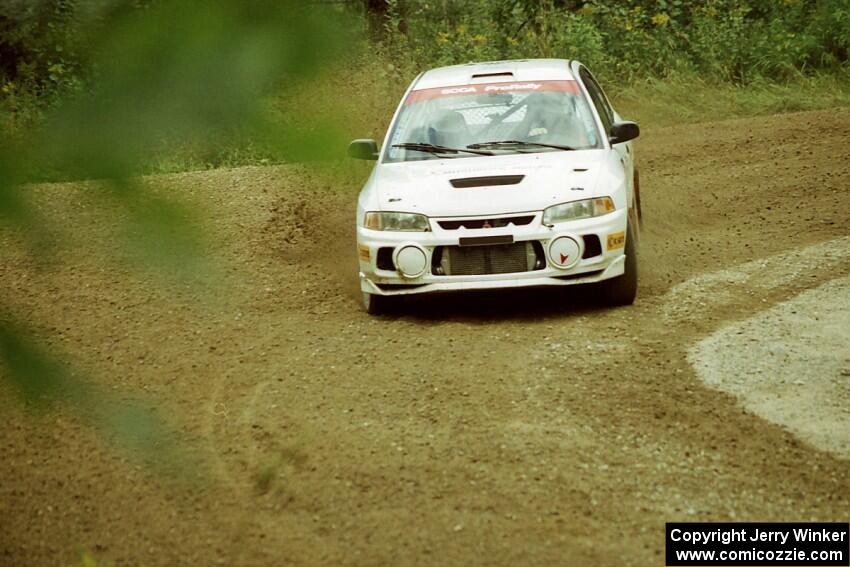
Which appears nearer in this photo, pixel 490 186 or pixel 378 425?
pixel 378 425

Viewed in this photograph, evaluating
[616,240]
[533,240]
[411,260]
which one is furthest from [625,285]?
[411,260]

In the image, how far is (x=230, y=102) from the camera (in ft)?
7.43

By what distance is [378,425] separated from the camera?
246 inches

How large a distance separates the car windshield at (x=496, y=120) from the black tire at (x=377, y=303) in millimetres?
1066

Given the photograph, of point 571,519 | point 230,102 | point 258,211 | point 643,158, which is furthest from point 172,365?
point 643,158

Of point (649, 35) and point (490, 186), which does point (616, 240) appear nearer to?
point (490, 186)

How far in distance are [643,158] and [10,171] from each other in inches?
522

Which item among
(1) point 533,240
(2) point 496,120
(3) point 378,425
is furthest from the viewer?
(2) point 496,120

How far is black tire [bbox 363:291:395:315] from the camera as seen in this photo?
8.66 meters

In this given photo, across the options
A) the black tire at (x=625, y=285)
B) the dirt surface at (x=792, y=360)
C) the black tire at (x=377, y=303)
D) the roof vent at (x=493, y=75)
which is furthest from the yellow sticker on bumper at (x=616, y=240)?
the roof vent at (x=493, y=75)

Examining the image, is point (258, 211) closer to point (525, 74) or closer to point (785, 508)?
point (525, 74)

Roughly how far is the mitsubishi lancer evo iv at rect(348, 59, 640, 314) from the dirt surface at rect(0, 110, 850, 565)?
34 centimetres

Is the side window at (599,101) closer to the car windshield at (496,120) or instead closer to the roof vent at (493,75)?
the car windshield at (496,120)

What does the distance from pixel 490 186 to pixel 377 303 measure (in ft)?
3.77
